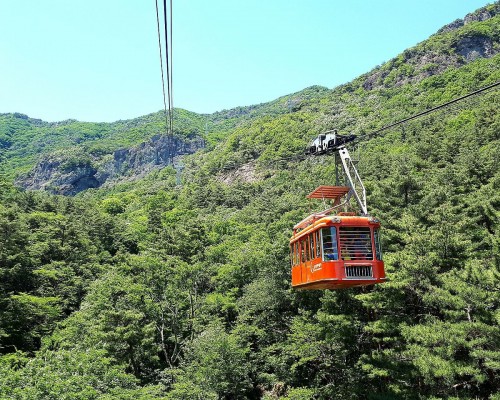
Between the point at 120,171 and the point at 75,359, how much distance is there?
4641 inches

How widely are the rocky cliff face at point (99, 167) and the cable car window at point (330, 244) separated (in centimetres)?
11390

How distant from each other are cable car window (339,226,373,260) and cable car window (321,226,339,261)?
0.19 meters

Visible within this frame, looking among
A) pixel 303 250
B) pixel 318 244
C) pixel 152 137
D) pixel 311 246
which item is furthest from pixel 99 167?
pixel 318 244

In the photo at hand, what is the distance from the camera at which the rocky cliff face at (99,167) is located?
404 ft

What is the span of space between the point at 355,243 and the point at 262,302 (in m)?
16.4

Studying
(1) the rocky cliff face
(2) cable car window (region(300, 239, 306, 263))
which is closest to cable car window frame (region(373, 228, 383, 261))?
(2) cable car window (region(300, 239, 306, 263))

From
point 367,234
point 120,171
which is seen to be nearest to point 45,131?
point 120,171

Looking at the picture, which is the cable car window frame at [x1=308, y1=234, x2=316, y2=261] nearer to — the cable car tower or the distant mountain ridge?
the cable car tower

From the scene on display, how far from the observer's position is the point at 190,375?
941 inches

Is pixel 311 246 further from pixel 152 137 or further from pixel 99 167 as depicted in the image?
pixel 99 167

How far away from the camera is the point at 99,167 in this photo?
131 metres

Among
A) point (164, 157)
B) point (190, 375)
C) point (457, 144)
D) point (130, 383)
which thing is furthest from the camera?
point (164, 157)

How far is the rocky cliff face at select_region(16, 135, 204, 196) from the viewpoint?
123250 mm

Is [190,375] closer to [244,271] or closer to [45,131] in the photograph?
[244,271]
